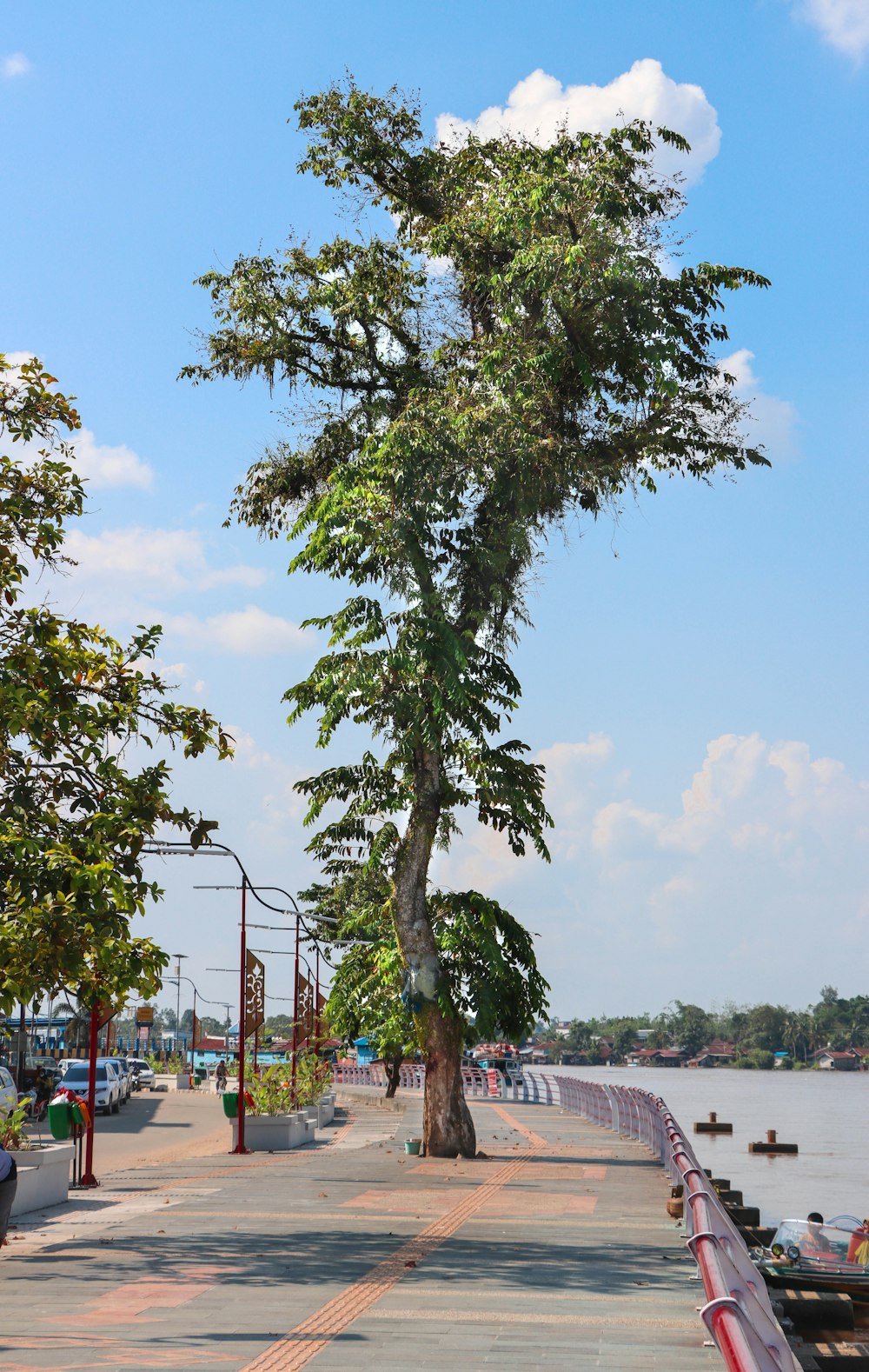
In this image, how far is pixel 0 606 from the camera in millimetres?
14391

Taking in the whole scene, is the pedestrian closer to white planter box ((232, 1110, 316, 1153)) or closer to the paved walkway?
the paved walkway

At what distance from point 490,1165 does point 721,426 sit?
1326 cm

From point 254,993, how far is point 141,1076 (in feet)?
166

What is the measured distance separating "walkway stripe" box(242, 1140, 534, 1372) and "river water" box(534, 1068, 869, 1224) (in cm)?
2109

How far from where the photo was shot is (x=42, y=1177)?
57.9 ft

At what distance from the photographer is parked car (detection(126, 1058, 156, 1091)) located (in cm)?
7225

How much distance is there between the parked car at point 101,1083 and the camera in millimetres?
46438

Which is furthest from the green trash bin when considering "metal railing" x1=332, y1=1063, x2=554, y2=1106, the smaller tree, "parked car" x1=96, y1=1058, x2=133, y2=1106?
"parked car" x1=96, y1=1058, x2=133, y2=1106

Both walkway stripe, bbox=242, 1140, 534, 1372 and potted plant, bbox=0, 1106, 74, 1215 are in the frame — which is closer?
walkway stripe, bbox=242, 1140, 534, 1372

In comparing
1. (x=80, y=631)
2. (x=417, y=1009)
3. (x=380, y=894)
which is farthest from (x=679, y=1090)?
(x=80, y=631)

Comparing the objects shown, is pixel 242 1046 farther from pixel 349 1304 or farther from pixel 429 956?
pixel 349 1304

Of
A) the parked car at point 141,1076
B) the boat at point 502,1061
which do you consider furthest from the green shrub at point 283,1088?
the parked car at point 141,1076

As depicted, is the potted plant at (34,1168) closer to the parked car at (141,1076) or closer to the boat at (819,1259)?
the boat at (819,1259)

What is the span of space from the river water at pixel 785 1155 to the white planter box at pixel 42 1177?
19348 mm
